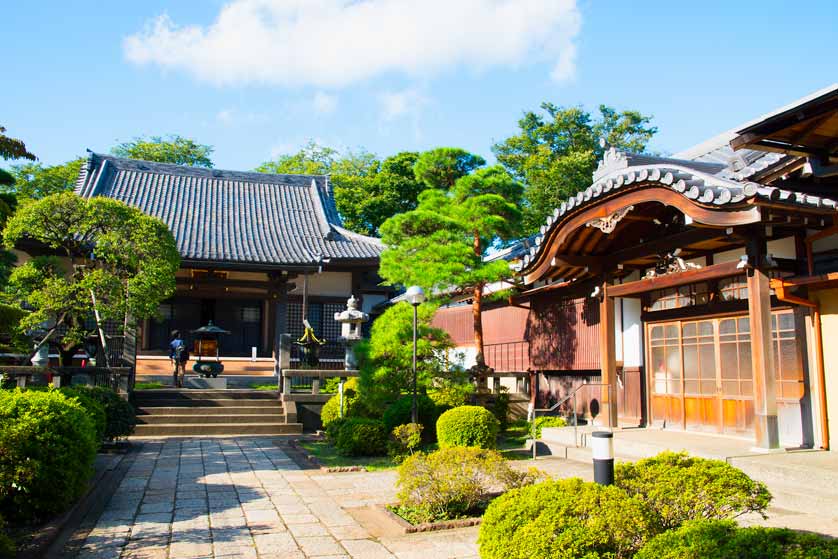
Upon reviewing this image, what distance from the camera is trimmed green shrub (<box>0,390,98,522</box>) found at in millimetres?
6281

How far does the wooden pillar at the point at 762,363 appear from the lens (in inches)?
338

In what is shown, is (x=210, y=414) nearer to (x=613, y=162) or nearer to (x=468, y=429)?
(x=468, y=429)

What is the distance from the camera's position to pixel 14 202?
15062mm

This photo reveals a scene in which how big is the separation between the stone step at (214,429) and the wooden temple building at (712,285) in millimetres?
6426

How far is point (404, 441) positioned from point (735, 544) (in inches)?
320

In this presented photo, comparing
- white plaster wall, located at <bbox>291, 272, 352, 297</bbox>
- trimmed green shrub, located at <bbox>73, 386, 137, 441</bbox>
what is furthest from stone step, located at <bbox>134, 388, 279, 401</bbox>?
white plaster wall, located at <bbox>291, 272, 352, 297</bbox>

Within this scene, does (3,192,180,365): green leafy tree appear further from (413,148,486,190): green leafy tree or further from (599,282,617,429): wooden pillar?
(599,282,617,429): wooden pillar

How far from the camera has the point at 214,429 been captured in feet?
49.5

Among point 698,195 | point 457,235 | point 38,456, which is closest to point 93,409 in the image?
point 38,456

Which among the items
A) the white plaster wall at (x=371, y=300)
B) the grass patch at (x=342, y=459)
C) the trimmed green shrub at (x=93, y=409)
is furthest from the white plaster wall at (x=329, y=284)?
the trimmed green shrub at (x=93, y=409)

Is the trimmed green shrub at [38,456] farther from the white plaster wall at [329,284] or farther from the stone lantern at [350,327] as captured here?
the white plaster wall at [329,284]

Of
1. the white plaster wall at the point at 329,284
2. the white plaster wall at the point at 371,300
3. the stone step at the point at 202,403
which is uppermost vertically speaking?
the white plaster wall at the point at 329,284

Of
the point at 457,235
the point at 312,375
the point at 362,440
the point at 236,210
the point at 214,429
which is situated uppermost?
the point at 236,210

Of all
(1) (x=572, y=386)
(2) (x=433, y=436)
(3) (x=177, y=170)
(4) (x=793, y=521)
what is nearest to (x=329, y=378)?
(2) (x=433, y=436)
